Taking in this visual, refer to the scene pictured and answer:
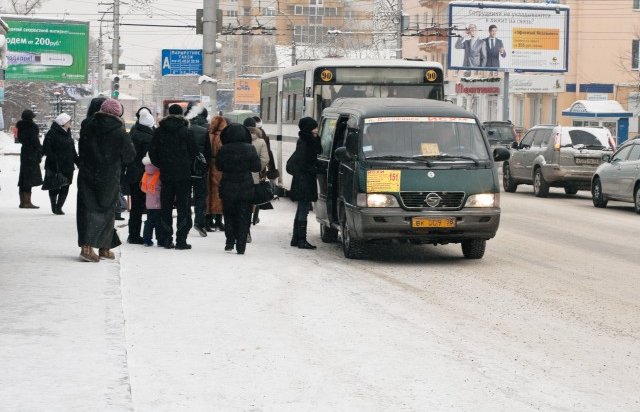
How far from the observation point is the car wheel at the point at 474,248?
1619cm

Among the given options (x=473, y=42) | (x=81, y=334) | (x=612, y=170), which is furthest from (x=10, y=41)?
(x=81, y=334)

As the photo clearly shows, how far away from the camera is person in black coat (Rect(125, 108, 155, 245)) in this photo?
56.6 feet

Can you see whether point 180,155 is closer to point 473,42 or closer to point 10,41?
point 10,41

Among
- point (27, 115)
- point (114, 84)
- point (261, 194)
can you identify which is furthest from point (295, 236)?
point (114, 84)

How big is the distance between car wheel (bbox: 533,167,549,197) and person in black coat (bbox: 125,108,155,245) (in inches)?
630

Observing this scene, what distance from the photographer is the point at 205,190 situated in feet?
60.8

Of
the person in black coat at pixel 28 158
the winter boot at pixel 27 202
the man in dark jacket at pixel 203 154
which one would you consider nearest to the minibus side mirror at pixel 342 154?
the man in dark jacket at pixel 203 154

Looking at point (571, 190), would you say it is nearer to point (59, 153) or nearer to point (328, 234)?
point (59, 153)

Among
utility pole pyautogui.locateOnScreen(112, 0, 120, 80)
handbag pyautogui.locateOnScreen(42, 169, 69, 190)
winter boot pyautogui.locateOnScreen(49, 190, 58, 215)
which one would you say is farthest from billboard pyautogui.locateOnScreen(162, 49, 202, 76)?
utility pole pyautogui.locateOnScreen(112, 0, 120, 80)

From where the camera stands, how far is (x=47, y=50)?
55875mm

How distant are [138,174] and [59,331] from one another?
7866 millimetres

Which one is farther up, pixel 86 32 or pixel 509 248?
pixel 86 32

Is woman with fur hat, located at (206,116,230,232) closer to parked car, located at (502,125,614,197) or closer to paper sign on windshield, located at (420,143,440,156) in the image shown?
paper sign on windshield, located at (420,143,440,156)

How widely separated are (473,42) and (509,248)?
4782 cm
